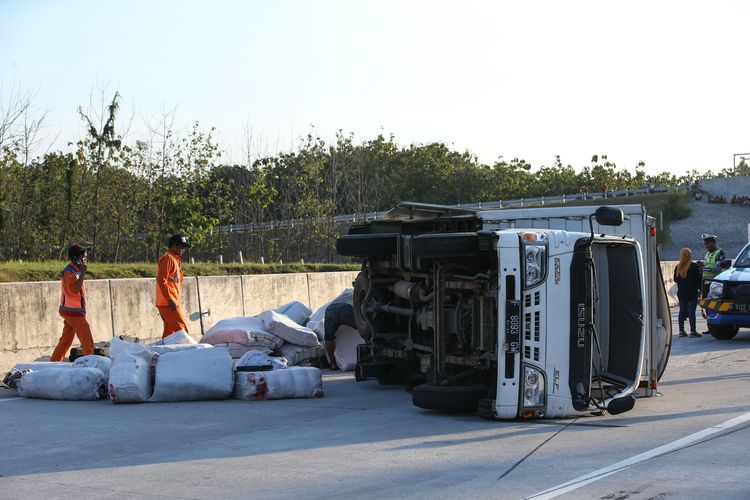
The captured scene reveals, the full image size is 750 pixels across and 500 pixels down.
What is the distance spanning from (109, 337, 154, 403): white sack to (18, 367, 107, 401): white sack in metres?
0.35

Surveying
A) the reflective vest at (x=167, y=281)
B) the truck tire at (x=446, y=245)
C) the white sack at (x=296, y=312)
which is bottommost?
the white sack at (x=296, y=312)

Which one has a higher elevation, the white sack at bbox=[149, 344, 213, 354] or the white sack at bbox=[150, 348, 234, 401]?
the white sack at bbox=[149, 344, 213, 354]

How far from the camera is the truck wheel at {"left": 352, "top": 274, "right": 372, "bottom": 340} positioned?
1234cm

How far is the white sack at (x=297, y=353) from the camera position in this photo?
14.0 m

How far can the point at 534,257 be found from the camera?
931cm

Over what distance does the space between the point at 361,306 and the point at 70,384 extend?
11.5ft

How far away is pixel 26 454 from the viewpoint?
324 inches

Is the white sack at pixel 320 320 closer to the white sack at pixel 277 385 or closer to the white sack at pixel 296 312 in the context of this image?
the white sack at pixel 296 312

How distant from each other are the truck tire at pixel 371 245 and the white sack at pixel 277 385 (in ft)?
4.75

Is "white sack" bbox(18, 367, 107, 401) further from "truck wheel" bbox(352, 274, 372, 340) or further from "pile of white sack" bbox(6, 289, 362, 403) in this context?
"truck wheel" bbox(352, 274, 372, 340)

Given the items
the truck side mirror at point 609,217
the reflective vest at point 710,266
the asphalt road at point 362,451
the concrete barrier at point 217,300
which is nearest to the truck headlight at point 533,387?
the asphalt road at point 362,451

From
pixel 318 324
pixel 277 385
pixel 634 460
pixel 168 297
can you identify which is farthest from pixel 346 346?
pixel 634 460

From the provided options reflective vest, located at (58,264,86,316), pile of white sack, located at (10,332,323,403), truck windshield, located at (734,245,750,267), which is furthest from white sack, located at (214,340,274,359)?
truck windshield, located at (734,245,750,267)

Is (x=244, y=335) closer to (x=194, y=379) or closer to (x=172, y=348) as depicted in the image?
(x=172, y=348)
